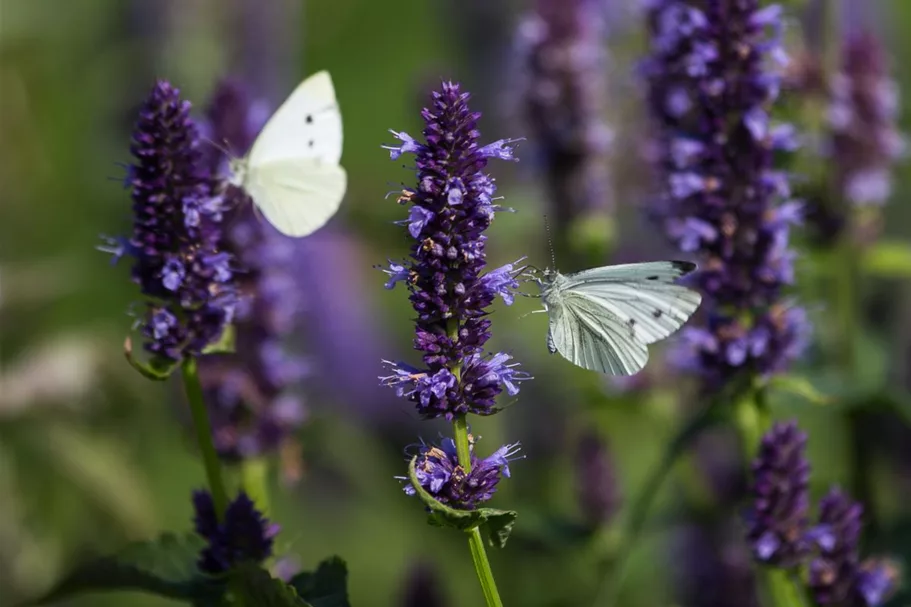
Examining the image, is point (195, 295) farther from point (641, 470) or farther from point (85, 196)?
point (85, 196)

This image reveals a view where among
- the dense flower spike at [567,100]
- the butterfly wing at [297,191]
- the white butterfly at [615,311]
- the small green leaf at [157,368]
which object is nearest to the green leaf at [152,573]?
the small green leaf at [157,368]

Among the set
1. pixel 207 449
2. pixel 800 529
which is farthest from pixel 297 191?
pixel 800 529

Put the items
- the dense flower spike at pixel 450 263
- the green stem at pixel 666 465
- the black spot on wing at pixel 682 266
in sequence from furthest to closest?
1. the green stem at pixel 666 465
2. the black spot on wing at pixel 682 266
3. the dense flower spike at pixel 450 263

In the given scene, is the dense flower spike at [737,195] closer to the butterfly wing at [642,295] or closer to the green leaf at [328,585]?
the butterfly wing at [642,295]

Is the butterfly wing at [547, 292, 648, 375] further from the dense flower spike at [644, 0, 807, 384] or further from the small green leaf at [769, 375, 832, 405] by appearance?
the small green leaf at [769, 375, 832, 405]

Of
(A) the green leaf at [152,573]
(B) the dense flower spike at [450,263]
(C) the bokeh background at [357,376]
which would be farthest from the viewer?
(C) the bokeh background at [357,376]

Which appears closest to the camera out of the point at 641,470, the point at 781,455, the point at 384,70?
the point at 781,455

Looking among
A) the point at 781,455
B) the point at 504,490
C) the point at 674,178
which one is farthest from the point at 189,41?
the point at 781,455
